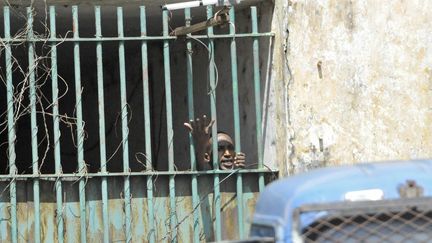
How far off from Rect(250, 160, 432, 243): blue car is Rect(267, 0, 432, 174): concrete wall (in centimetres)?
361

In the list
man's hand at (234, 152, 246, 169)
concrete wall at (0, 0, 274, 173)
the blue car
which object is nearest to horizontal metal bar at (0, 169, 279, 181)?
man's hand at (234, 152, 246, 169)

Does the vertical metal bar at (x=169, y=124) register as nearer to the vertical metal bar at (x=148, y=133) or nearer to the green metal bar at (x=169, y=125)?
the green metal bar at (x=169, y=125)

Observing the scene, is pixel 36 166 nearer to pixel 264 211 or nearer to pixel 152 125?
pixel 152 125

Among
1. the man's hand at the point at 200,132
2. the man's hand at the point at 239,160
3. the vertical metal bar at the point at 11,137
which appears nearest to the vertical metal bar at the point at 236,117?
the man's hand at the point at 239,160

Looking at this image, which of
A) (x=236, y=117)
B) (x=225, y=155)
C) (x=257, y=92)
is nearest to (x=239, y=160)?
(x=225, y=155)

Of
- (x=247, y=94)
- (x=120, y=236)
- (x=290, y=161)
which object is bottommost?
(x=120, y=236)

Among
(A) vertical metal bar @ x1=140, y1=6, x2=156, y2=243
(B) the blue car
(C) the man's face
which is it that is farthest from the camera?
(C) the man's face

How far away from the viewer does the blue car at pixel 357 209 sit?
2873 mm

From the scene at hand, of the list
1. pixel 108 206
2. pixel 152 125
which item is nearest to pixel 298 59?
pixel 108 206

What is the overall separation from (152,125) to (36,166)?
2.42m

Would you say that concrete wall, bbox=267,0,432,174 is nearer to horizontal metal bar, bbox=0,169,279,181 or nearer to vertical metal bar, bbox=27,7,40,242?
horizontal metal bar, bbox=0,169,279,181

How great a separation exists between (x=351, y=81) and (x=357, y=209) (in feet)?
12.8

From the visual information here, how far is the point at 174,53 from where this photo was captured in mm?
8172

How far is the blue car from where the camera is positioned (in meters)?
2.87
